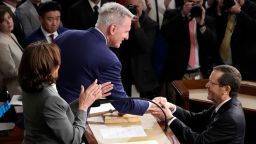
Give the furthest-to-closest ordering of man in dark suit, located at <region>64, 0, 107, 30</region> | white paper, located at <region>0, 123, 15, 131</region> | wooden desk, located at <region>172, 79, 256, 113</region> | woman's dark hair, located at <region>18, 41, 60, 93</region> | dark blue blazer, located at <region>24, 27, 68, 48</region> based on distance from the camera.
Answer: man in dark suit, located at <region>64, 0, 107, 30</region>, dark blue blazer, located at <region>24, 27, 68, 48</region>, wooden desk, located at <region>172, 79, 256, 113</region>, white paper, located at <region>0, 123, 15, 131</region>, woman's dark hair, located at <region>18, 41, 60, 93</region>

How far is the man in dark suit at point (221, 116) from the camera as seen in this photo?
2771 millimetres

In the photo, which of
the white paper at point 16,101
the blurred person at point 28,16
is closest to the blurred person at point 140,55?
the blurred person at point 28,16

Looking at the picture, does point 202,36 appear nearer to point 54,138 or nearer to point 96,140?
point 96,140

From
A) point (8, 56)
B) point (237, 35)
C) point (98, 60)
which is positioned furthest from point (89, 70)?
point (237, 35)

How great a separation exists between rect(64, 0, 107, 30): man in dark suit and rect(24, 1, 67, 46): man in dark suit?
42 cm

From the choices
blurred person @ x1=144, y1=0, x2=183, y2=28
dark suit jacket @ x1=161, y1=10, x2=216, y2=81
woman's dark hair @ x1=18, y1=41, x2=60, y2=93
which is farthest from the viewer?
blurred person @ x1=144, y1=0, x2=183, y2=28

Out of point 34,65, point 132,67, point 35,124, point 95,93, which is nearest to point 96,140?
point 95,93

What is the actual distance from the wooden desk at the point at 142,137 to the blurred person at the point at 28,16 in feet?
6.95

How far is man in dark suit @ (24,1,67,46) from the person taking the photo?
435cm

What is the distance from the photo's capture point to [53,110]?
214cm

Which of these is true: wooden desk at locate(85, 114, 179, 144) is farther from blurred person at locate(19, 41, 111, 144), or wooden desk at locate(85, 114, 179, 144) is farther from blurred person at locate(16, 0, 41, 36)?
blurred person at locate(16, 0, 41, 36)

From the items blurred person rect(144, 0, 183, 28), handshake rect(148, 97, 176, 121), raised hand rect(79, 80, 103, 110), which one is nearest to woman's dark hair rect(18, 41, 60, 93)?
raised hand rect(79, 80, 103, 110)

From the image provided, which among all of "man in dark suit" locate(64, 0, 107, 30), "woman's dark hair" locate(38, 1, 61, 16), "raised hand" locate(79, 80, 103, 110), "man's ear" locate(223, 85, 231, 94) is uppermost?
"woman's dark hair" locate(38, 1, 61, 16)

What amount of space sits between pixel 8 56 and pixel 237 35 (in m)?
2.29
